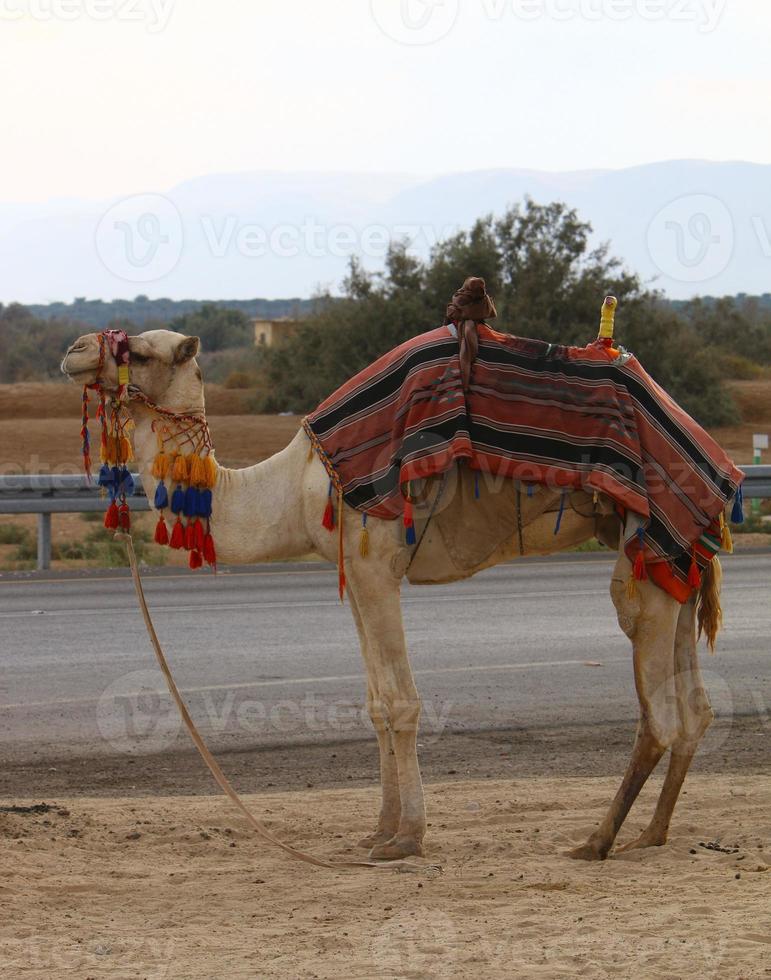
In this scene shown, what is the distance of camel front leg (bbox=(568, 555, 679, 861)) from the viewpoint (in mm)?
6867

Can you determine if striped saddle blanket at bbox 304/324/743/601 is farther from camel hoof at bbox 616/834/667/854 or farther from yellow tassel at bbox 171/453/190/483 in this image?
camel hoof at bbox 616/834/667/854

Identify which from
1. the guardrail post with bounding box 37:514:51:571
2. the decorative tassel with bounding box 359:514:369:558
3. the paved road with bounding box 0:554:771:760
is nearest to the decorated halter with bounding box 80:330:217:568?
the decorative tassel with bounding box 359:514:369:558

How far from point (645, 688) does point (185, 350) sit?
254 centimetres

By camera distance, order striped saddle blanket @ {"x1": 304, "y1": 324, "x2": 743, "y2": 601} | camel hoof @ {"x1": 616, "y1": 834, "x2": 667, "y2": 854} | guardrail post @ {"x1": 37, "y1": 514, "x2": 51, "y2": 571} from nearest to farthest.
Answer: striped saddle blanket @ {"x1": 304, "y1": 324, "x2": 743, "y2": 601}, camel hoof @ {"x1": 616, "y1": 834, "x2": 667, "y2": 854}, guardrail post @ {"x1": 37, "y1": 514, "x2": 51, "y2": 571}

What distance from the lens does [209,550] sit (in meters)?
6.92

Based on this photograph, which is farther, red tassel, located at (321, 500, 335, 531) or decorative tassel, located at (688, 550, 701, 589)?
decorative tassel, located at (688, 550, 701, 589)

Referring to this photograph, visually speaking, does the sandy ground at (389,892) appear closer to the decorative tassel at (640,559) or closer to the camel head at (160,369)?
the decorative tassel at (640,559)

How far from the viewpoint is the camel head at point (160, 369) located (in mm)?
6917

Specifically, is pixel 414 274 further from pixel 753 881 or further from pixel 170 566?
pixel 753 881

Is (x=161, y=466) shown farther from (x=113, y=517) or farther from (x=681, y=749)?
(x=681, y=749)

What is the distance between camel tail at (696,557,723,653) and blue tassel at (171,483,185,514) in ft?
7.91

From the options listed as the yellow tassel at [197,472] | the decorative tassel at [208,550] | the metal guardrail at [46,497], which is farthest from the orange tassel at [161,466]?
the metal guardrail at [46,497]

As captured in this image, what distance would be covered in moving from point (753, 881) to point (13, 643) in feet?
27.7

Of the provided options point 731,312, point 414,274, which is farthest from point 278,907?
point 731,312
